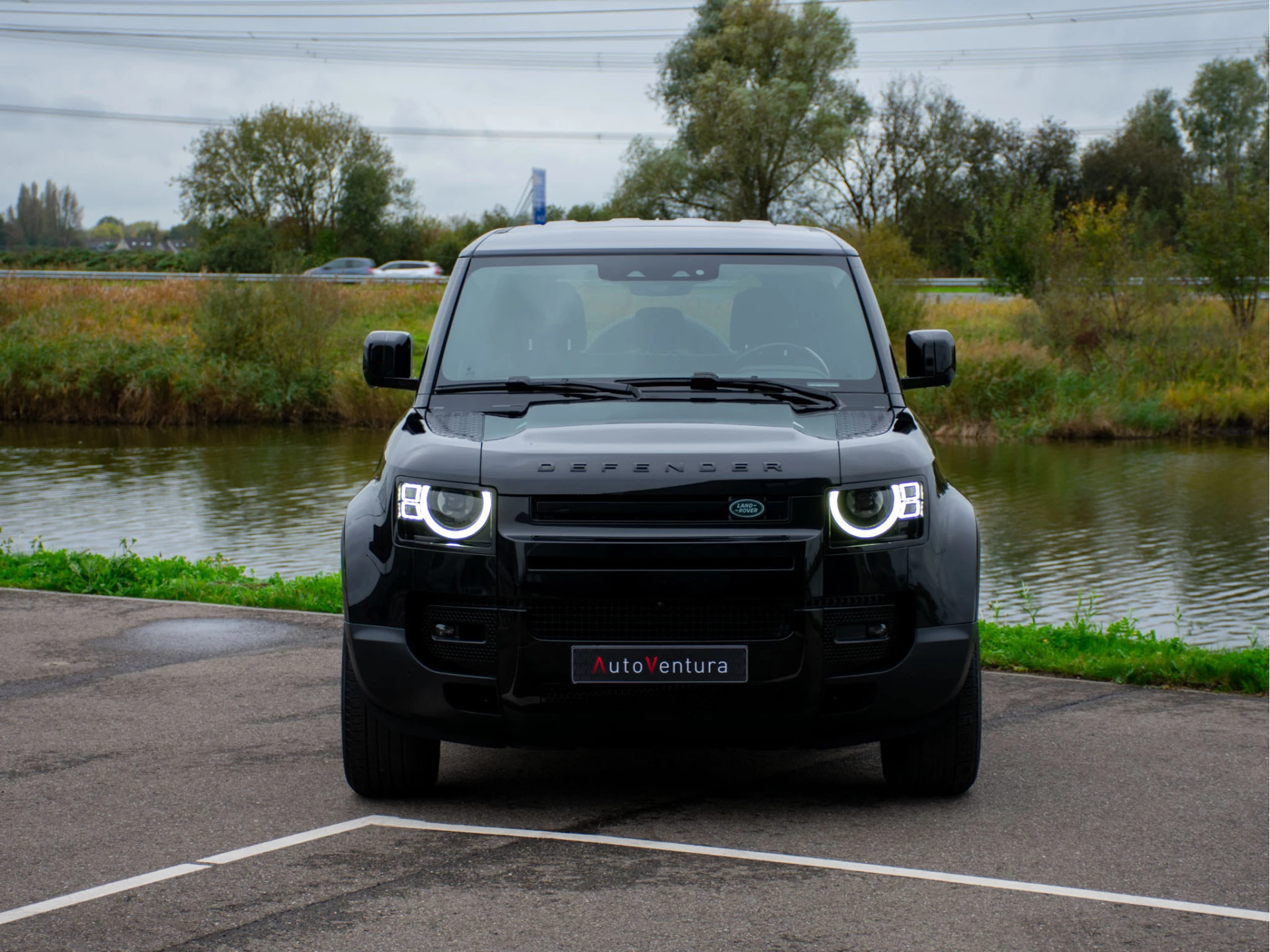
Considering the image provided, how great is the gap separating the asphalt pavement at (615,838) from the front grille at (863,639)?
1.85ft

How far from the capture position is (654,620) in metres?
4.43

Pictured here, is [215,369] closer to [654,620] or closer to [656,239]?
[656,239]

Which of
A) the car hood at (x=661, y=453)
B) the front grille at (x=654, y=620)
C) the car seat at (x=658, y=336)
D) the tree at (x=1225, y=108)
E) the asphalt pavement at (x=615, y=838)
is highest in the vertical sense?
the tree at (x=1225, y=108)

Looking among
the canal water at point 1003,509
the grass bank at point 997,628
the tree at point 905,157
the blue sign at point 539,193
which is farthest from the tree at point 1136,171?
the grass bank at point 997,628

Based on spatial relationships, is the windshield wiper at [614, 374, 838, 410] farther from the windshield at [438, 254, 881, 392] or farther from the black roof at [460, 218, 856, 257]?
the black roof at [460, 218, 856, 257]

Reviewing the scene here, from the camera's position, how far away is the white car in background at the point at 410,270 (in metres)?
49.8

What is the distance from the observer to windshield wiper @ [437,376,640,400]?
520 centimetres

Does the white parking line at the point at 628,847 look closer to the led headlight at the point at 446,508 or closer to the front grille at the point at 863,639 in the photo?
the front grille at the point at 863,639

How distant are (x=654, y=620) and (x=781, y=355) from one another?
1.53 m

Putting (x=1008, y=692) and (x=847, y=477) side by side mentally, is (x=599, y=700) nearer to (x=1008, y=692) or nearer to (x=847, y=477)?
(x=847, y=477)

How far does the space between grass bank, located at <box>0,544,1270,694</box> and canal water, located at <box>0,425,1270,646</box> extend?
1.76 meters

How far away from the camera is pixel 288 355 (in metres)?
33.3

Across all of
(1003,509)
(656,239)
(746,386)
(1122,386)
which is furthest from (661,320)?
(1122,386)

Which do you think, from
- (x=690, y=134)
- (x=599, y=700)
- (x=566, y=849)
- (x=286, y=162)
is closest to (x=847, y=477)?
(x=599, y=700)
